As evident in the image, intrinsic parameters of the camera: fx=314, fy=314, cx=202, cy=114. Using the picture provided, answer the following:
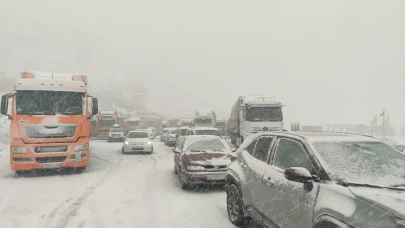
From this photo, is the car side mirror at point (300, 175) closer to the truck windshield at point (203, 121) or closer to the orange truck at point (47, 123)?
the orange truck at point (47, 123)

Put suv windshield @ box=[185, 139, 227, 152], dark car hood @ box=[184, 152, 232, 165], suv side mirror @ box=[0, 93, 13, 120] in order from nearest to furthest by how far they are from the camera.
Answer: dark car hood @ box=[184, 152, 232, 165], suv windshield @ box=[185, 139, 227, 152], suv side mirror @ box=[0, 93, 13, 120]

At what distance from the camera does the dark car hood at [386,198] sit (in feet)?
8.24

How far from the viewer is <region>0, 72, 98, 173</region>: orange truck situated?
1010 cm

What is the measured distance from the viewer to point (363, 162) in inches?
141

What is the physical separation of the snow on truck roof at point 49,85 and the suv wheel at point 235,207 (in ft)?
24.9

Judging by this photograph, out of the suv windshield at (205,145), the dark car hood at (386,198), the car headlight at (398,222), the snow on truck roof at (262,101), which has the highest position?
the snow on truck roof at (262,101)

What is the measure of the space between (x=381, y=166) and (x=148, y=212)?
4.37 m

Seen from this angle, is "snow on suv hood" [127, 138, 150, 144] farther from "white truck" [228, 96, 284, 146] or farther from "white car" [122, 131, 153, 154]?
"white truck" [228, 96, 284, 146]

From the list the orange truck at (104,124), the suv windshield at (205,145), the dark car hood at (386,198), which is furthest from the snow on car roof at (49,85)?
the orange truck at (104,124)

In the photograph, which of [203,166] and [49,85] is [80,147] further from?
[203,166]

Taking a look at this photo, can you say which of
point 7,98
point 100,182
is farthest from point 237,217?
point 7,98

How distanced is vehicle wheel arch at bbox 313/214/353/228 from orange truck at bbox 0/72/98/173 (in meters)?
9.36

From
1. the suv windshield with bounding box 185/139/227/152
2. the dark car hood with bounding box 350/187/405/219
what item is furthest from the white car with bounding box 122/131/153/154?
→ the dark car hood with bounding box 350/187/405/219

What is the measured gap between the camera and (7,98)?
9.88 meters
